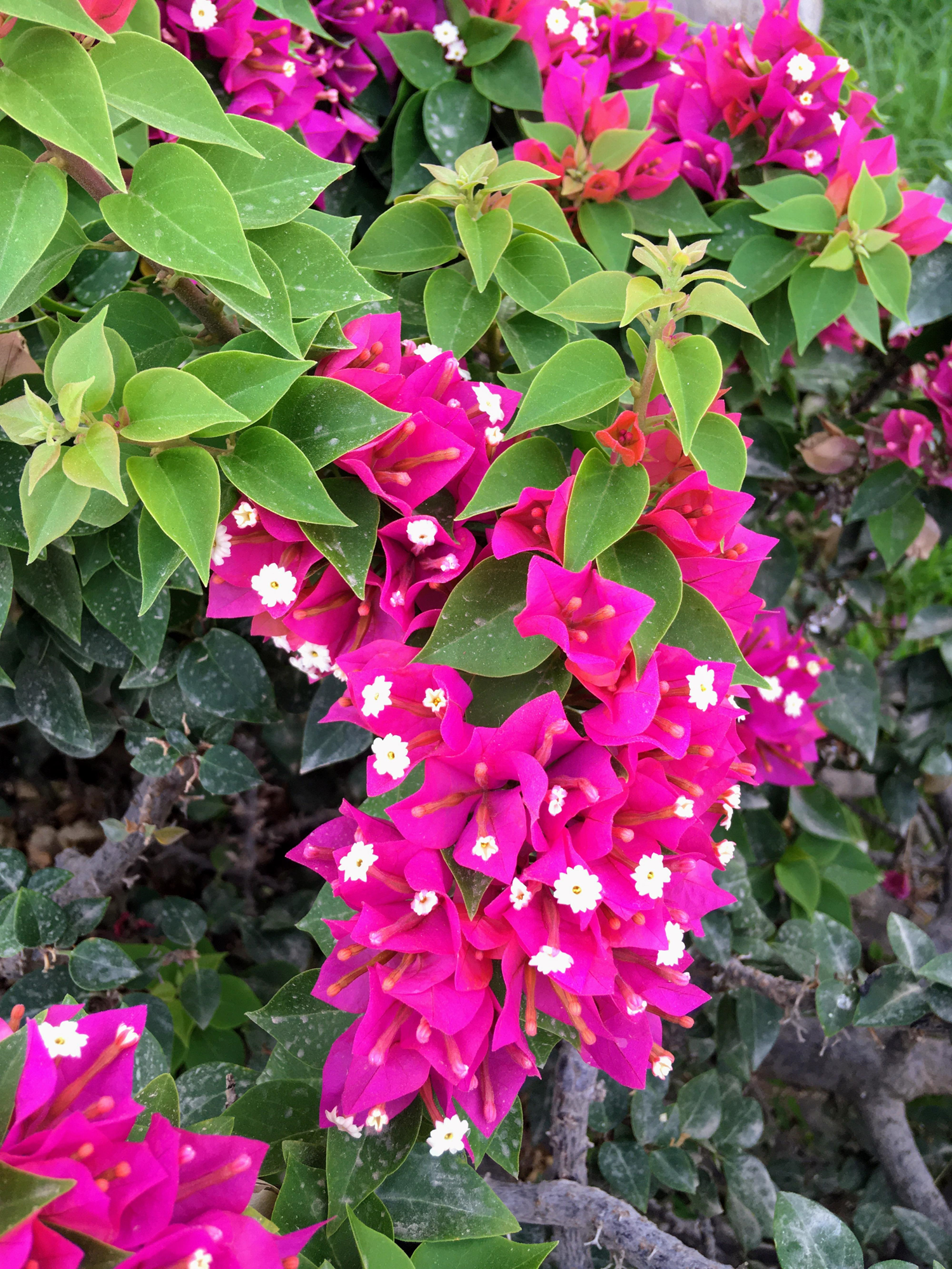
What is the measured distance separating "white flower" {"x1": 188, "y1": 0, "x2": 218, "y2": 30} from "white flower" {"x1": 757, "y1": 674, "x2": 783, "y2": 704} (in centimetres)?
78

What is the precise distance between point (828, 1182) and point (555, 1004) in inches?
32.6

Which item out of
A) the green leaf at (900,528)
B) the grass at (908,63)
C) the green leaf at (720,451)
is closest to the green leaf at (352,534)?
the green leaf at (720,451)

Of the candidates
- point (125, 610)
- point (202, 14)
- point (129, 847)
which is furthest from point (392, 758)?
point (202, 14)

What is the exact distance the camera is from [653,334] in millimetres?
584

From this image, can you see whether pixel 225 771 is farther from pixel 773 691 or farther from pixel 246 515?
pixel 773 691

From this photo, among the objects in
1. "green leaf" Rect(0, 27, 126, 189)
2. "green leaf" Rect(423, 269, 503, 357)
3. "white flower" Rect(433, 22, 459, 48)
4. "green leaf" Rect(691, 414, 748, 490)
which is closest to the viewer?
"green leaf" Rect(0, 27, 126, 189)

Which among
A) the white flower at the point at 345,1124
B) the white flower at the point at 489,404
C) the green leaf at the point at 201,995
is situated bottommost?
the green leaf at the point at 201,995

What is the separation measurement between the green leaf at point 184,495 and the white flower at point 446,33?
0.62m

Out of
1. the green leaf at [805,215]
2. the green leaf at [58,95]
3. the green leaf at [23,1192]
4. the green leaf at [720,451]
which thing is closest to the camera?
the green leaf at [23,1192]

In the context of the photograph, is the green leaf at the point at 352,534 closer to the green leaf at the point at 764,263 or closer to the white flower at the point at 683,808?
the white flower at the point at 683,808

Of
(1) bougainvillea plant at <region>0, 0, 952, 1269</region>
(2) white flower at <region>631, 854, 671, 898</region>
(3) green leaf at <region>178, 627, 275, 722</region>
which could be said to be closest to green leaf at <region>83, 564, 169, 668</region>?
(1) bougainvillea plant at <region>0, 0, 952, 1269</region>

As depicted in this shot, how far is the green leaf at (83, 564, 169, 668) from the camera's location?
786 millimetres

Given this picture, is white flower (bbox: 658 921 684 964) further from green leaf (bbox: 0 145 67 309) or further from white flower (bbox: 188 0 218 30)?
white flower (bbox: 188 0 218 30)

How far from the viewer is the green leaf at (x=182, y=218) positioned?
547 millimetres
